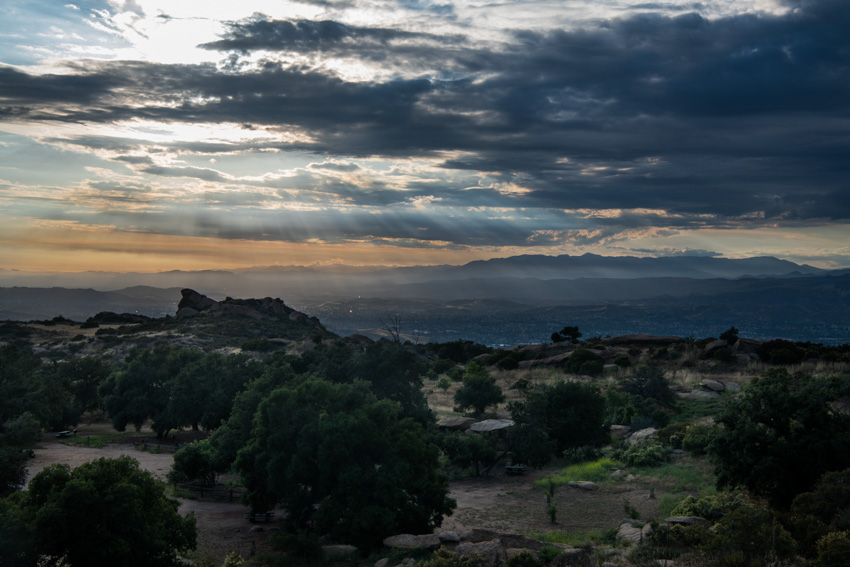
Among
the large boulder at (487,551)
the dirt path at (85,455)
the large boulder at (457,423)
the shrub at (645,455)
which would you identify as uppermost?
the large boulder at (487,551)

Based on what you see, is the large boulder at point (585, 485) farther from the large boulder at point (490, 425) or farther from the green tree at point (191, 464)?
the green tree at point (191, 464)

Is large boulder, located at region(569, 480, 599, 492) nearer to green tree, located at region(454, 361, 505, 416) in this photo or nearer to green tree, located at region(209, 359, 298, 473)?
green tree, located at region(454, 361, 505, 416)

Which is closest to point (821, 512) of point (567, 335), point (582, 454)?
point (582, 454)

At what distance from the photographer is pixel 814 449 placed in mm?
18188

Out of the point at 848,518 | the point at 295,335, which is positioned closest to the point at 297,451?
the point at 848,518

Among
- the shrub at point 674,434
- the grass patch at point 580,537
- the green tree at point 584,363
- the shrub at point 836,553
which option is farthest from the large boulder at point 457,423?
the shrub at point 836,553

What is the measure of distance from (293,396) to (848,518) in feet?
56.0

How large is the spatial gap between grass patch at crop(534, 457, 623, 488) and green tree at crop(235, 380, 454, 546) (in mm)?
8170

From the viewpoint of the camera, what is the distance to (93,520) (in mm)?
13844

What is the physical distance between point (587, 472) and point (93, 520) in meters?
21.0

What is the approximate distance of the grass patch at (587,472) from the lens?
2636cm

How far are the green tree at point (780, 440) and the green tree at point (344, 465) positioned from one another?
10.1 m

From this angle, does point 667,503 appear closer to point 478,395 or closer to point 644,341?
point 478,395

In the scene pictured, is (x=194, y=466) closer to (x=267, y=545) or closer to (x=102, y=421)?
(x=267, y=545)
